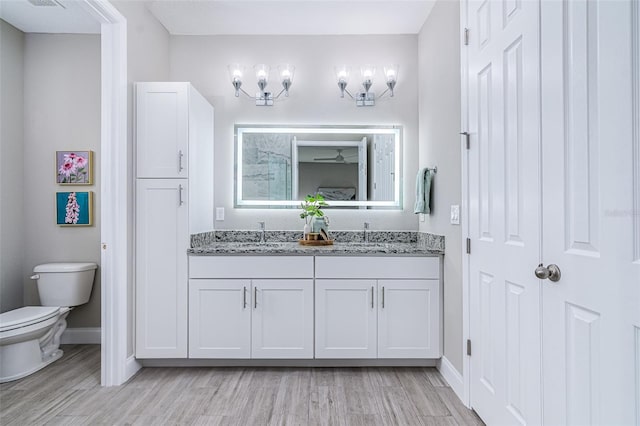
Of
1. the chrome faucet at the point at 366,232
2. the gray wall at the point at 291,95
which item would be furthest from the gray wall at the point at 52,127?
the chrome faucet at the point at 366,232

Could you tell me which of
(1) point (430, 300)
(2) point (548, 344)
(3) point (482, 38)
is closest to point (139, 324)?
(1) point (430, 300)

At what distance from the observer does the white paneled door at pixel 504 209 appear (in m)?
1.45

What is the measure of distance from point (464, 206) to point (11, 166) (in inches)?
140

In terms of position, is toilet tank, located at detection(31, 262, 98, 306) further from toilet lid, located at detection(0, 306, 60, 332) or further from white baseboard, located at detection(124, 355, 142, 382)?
white baseboard, located at detection(124, 355, 142, 382)

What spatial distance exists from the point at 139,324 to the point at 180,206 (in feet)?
2.88

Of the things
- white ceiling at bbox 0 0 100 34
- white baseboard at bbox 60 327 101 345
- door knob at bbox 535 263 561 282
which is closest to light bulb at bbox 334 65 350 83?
white ceiling at bbox 0 0 100 34

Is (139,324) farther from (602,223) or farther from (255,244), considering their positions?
(602,223)

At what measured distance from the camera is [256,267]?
2508 millimetres

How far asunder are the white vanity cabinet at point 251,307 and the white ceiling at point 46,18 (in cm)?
222

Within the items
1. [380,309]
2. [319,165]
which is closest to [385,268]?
[380,309]

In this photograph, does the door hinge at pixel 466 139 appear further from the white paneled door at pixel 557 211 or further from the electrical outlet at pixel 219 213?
the electrical outlet at pixel 219 213

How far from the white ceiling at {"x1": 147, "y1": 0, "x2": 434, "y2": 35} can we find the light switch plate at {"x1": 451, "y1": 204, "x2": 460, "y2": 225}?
1599 millimetres

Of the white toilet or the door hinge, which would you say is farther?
the white toilet

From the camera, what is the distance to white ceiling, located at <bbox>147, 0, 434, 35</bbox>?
2.68 meters
